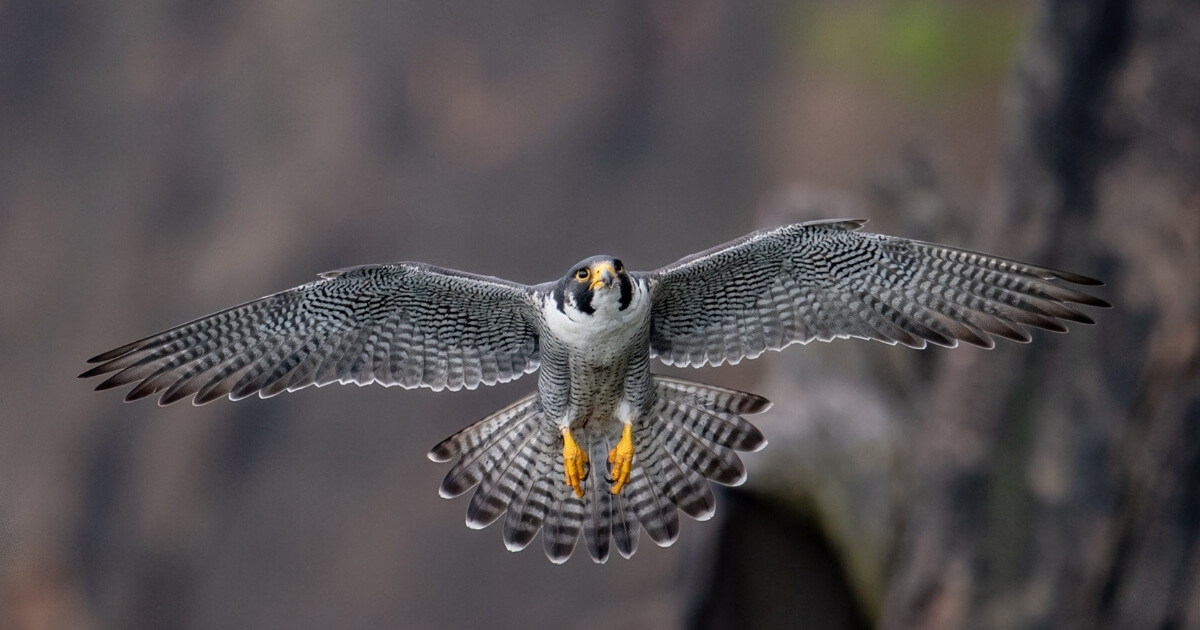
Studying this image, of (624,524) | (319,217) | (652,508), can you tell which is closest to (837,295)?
(652,508)

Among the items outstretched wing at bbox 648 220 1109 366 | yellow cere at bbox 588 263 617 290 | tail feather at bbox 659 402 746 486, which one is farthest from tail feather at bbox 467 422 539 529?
yellow cere at bbox 588 263 617 290

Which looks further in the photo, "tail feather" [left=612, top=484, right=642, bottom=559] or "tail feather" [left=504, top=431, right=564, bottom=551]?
"tail feather" [left=504, top=431, right=564, bottom=551]

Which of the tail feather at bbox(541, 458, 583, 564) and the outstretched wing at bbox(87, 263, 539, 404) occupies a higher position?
the outstretched wing at bbox(87, 263, 539, 404)

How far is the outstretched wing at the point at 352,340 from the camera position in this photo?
4.89 meters

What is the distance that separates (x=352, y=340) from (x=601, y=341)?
3.52 feet

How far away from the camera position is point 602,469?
17.8 feet

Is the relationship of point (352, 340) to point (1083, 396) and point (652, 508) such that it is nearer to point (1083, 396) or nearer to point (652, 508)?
point (652, 508)

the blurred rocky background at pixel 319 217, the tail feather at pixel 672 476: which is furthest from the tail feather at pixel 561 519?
Result: the blurred rocky background at pixel 319 217

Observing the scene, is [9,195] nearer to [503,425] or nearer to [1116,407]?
[503,425]

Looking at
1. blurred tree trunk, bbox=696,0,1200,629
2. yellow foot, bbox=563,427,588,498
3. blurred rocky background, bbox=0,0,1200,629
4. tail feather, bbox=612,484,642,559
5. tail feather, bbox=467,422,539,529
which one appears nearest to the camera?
yellow foot, bbox=563,427,588,498

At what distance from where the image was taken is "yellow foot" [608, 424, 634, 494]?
16.6 feet

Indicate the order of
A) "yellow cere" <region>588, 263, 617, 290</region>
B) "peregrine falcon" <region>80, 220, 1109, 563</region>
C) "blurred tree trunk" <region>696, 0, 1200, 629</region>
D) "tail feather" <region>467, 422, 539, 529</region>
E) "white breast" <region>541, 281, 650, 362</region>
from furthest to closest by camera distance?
"blurred tree trunk" <region>696, 0, 1200, 629</region>, "tail feather" <region>467, 422, 539, 529</region>, "peregrine falcon" <region>80, 220, 1109, 563</region>, "white breast" <region>541, 281, 650, 362</region>, "yellow cere" <region>588, 263, 617, 290</region>

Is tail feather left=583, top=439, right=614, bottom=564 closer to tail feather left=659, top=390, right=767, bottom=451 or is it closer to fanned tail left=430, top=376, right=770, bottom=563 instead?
fanned tail left=430, top=376, right=770, bottom=563

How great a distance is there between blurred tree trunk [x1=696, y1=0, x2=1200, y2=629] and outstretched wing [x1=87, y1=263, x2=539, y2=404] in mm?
2305
